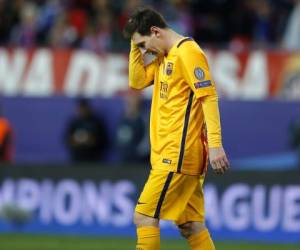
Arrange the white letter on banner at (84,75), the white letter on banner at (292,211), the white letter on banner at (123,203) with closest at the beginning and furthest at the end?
the white letter on banner at (292,211), the white letter on banner at (123,203), the white letter on banner at (84,75)

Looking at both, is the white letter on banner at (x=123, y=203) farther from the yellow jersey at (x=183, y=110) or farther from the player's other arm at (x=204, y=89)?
the player's other arm at (x=204, y=89)

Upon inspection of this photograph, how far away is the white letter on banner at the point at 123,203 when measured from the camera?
547 inches

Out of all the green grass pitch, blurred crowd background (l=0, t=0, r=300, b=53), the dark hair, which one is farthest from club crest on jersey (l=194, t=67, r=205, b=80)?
blurred crowd background (l=0, t=0, r=300, b=53)

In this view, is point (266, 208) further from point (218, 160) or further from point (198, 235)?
point (218, 160)

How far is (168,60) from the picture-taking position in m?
7.91

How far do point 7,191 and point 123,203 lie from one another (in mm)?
1532

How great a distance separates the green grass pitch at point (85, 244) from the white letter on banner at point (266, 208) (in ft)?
2.06

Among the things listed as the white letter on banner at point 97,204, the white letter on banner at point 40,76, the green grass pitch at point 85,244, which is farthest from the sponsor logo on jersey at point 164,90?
the white letter on banner at point 40,76

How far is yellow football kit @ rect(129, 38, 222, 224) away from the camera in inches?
307

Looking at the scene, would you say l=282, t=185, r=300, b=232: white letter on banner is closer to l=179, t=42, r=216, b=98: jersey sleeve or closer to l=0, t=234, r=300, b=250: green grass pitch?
l=0, t=234, r=300, b=250: green grass pitch

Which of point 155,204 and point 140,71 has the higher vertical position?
point 140,71

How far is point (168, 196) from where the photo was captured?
310 inches

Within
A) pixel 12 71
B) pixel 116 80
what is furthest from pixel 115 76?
pixel 12 71

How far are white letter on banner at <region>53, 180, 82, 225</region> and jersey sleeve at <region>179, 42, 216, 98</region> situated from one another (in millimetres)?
6523
